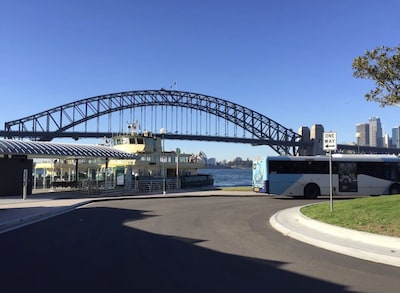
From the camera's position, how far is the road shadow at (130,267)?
6.74 meters

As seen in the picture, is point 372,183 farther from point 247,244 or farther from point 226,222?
point 247,244

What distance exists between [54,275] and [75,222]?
814 cm

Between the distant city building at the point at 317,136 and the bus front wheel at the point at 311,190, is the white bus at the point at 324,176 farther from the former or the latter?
the distant city building at the point at 317,136

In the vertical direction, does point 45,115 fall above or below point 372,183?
above

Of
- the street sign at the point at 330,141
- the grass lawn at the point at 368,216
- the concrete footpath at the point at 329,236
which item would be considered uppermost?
the street sign at the point at 330,141

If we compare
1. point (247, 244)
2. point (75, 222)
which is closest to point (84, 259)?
point (247, 244)

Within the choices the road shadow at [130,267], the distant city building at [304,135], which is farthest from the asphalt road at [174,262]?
the distant city building at [304,135]

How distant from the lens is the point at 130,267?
8.00m

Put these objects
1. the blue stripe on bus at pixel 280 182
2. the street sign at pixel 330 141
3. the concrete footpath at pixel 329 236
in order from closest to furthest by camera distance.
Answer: the concrete footpath at pixel 329 236 < the street sign at pixel 330 141 < the blue stripe on bus at pixel 280 182

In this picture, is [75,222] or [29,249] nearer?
[29,249]

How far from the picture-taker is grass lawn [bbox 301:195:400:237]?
38.3 ft

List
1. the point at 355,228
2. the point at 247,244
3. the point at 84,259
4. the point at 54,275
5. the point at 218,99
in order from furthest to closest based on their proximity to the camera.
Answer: the point at 218,99 < the point at 355,228 < the point at 247,244 < the point at 84,259 < the point at 54,275

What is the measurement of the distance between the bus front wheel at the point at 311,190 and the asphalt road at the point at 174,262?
15.0 metres

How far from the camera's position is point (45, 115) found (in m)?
152
